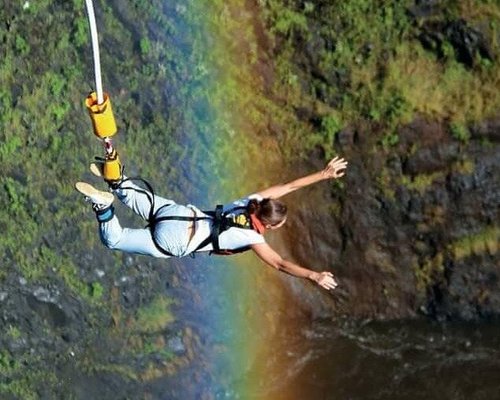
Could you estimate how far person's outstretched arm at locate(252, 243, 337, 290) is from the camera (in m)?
7.21

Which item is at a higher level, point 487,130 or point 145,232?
point 487,130

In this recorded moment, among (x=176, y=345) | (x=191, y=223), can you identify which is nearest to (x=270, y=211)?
(x=191, y=223)

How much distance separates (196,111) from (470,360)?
461 cm

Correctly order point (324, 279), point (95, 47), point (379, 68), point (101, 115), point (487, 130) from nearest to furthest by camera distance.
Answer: point (95, 47) < point (101, 115) < point (324, 279) < point (379, 68) < point (487, 130)

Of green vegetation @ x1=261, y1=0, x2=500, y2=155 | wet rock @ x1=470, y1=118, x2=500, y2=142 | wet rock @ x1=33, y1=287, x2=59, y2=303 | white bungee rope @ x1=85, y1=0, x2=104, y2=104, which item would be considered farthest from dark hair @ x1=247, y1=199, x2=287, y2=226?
wet rock @ x1=470, y1=118, x2=500, y2=142

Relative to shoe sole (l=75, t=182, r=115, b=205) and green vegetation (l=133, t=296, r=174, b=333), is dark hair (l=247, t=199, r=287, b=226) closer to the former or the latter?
shoe sole (l=75, t=182, r=115, b=205)

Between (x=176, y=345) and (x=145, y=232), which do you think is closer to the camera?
(x=145, y=232)

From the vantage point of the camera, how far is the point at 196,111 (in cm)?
1226

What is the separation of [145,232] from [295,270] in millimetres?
1222

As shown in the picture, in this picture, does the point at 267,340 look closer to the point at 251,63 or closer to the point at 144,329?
the point at 144,329

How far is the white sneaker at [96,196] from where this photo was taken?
7316 mm

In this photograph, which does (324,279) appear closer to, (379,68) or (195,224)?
(195,224)

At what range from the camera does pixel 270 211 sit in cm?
752

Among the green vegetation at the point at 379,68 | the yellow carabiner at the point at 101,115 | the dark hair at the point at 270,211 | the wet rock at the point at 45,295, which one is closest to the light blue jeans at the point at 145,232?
the dark hair at the point at 270,211
